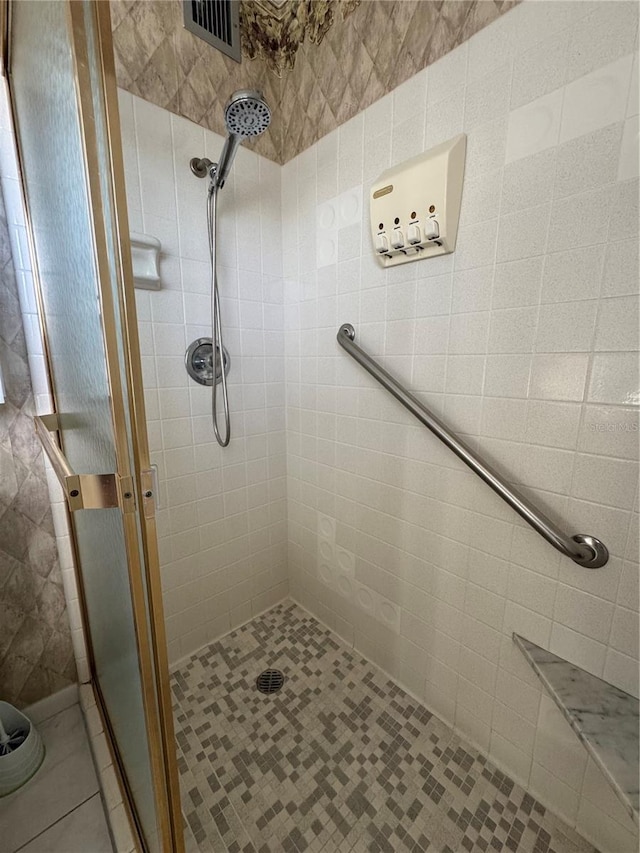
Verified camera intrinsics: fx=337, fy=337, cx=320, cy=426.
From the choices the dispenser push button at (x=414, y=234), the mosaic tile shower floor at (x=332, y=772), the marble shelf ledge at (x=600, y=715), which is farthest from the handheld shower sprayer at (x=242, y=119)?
the mosaic tile shower floor at (x=332, y=772)

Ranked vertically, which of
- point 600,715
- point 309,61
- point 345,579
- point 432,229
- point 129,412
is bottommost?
point 345,579

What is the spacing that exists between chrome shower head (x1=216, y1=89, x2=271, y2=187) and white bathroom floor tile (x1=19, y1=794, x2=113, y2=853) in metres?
1.78

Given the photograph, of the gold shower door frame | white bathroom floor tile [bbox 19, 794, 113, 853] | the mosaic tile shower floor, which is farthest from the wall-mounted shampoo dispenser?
white bathroom floor tile [bbox 19, 794, 113, 853]

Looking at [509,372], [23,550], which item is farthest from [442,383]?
[23,550]

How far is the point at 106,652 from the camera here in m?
0.87

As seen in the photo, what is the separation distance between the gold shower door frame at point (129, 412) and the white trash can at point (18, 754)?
0.69m

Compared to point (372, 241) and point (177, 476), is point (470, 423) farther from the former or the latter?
point (177, 476)

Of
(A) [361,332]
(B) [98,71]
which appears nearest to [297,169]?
(A) [361,332]

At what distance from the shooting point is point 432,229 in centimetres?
86

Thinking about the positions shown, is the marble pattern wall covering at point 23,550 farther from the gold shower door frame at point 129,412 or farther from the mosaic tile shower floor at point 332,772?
the gold shower door frame at point 129,412

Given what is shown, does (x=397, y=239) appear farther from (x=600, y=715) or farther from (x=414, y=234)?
(x=600, y=715)

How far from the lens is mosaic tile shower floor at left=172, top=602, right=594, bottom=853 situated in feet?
2.68

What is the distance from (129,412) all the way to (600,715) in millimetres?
1048

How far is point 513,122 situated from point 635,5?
21 centimetres
